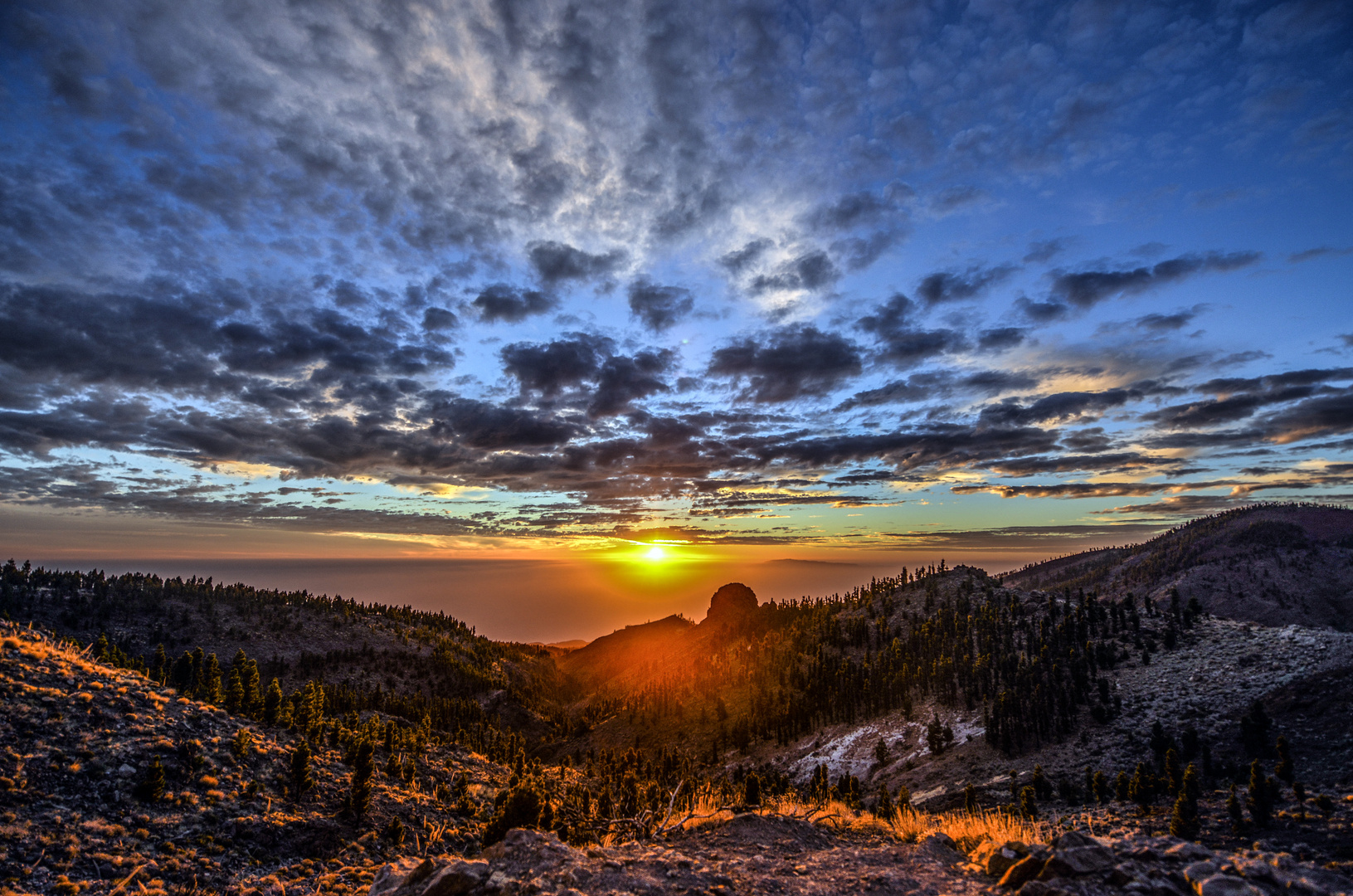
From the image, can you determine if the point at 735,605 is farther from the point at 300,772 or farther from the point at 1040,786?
the point at 300,772

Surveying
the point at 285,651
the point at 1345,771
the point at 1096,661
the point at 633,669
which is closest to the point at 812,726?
the point at 1096,661

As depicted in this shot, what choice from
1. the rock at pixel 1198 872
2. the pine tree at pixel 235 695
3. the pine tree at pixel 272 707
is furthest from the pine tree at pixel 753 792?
the pine tree at pixel 235 695

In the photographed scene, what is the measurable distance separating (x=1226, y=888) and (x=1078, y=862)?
1.85 metres

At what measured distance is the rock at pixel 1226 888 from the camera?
784 centimetres

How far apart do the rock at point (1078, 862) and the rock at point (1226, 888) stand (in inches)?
44.3

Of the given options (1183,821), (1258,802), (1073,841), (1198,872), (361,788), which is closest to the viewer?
(1198,872)

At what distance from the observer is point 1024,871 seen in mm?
9227

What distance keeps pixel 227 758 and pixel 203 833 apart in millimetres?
6428

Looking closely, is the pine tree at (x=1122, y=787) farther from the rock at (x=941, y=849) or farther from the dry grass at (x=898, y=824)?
the rock at (x=941, y=849)

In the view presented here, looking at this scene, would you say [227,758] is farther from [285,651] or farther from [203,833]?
[285,651]

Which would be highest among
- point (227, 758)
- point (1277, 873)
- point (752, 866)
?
point (1277, 873)

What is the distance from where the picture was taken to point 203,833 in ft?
56.5

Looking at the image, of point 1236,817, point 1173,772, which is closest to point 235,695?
point 1236,817

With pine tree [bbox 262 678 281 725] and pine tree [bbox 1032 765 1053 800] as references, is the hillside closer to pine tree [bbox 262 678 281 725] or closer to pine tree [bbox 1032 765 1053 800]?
pine tree [bbox 262 678 281 725]
